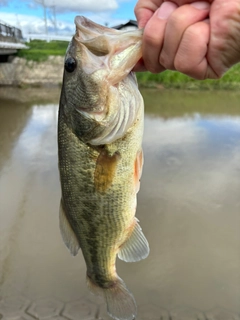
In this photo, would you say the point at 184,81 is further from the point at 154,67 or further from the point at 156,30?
the point at 156,30

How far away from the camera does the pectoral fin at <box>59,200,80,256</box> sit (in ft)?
6.30

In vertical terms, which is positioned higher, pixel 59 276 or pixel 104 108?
pixel 104 108

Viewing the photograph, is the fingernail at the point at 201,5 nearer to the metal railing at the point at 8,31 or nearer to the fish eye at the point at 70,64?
the fish eye at the point at 70,64

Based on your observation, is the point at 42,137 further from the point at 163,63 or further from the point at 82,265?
the point at 163,63

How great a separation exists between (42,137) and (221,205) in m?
6.05

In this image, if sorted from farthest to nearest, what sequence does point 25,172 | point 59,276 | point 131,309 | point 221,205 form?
1. point 25,172
2. point 221,205
3. point 59,276
4. point 131,309

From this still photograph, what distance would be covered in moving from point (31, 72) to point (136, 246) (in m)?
22.2

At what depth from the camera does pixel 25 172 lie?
308 inches

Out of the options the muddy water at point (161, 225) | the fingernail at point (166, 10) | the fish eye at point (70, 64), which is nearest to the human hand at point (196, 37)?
the fingernail at point (166, 10)

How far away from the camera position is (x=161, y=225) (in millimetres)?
5848

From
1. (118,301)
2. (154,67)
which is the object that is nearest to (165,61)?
(154,67)

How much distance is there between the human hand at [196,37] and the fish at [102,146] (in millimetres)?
136

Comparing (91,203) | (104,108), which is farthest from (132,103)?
(91,203)

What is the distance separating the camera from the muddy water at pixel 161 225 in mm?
4258
